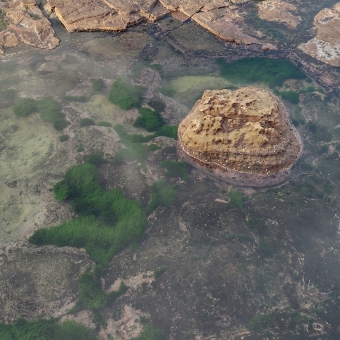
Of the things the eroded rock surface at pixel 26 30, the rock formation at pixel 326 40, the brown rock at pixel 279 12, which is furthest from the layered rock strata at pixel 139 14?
the rock formation at pixel 326 40

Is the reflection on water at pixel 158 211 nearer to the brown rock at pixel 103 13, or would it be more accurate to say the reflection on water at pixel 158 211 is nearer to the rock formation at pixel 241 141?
the rock formation at pixel 241 141

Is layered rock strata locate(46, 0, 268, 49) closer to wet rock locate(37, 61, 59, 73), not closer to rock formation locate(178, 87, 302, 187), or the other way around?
wet rock locate(37, 61, 59, 73)

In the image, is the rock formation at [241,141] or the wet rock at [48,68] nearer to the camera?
the rock formation at [241,141]

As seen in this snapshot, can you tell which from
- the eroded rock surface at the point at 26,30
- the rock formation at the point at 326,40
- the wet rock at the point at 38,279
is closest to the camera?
the wet rock at the point at 38,279

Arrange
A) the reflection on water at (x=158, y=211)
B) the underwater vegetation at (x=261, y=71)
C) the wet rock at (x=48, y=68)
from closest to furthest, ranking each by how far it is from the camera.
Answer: the reflection on water at (x=158, y=211)
the wet rock at (x=48, y=68)
the underwater vegetation at (x=261, y=71)

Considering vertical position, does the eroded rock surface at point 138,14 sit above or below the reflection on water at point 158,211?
above

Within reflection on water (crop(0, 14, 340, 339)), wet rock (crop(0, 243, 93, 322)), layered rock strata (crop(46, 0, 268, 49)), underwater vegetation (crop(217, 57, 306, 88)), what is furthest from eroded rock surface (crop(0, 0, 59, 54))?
wet rock (crop(0, 243, 93, 322))

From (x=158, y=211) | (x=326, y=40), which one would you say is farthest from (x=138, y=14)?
(x=158, y=211)

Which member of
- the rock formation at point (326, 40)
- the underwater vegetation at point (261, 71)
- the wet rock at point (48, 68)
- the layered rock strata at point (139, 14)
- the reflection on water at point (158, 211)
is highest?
the layered rock strata at point (139, 14)
